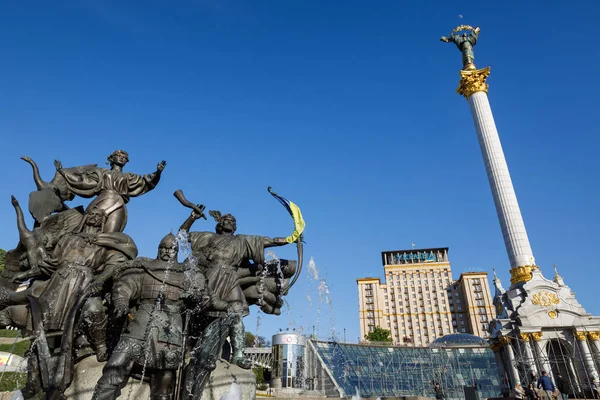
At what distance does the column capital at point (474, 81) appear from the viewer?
3569cm

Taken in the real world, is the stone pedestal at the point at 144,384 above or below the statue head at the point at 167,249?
below

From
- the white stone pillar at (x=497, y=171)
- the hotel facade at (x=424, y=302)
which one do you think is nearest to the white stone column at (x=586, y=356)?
the white stone pillar at (x=497, y=171)

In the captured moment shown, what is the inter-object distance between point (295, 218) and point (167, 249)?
3.01 metres

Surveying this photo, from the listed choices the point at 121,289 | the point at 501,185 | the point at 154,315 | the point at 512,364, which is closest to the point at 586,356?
the point at 512,364

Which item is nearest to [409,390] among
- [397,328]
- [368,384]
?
[368,384]

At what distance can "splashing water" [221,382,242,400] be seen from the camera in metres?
5.04

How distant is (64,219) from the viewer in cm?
734

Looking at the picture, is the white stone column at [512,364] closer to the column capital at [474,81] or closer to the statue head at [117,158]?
the column capital at [474,81]

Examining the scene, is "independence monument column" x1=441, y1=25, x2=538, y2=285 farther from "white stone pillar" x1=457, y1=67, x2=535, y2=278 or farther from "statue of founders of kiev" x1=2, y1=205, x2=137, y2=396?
"statue of founders of kiev" x1=2, y1=205, x2=137, y2=396

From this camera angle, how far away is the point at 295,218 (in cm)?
800

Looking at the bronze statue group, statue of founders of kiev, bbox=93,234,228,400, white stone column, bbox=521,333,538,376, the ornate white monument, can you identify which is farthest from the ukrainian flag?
white stone column, bbox=521,333,538,376

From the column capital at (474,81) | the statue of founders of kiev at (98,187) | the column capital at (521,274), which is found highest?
the column capital at (474,81)

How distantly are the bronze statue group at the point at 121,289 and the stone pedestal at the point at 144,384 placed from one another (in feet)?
0.40

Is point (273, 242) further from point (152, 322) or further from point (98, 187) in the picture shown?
point (98, 187)
